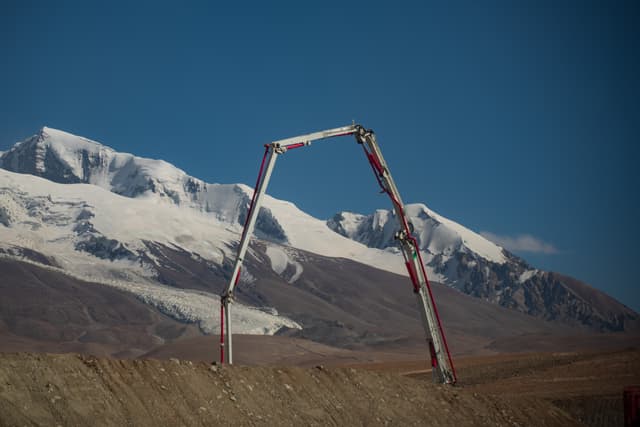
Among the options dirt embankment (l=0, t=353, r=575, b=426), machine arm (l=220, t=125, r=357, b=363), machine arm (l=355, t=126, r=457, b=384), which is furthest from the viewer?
machine arm (l=355, t=126, r=457, b=384)

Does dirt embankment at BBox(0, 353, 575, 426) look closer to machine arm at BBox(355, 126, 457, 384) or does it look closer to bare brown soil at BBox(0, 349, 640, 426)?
bare brown soil at BBox(0, 349, 640, 426)

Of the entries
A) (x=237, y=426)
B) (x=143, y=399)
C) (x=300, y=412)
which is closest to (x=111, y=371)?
(x=143, y=399)

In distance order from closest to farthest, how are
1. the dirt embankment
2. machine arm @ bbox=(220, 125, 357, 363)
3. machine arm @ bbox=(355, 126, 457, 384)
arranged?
the dirt embankment
machine arm @ bbox=(220, 125, 357, 363)
machine arm @ bbox=(355, 126, 457, 384)

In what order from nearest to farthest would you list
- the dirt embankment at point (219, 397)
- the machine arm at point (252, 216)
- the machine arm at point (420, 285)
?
the dirt embankment at point (219, 397)
the machine arm at point (252, 216)
the machine arm at point (420, 285)

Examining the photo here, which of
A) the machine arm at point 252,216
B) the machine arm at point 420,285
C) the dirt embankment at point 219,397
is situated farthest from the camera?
the machine arm at point 420,285

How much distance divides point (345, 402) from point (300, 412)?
248 centimetres

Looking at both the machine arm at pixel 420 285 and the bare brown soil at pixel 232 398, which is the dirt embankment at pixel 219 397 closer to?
the bare brown soil at pixel 232 398

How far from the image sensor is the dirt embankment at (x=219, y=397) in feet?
64.9

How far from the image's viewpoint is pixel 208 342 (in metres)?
178

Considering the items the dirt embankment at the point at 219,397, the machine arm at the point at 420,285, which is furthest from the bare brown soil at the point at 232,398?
the machine arm at the point at 420,285

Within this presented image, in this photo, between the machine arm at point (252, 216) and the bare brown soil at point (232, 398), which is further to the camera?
the machine arm at point (252, 216)

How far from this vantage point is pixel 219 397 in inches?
929

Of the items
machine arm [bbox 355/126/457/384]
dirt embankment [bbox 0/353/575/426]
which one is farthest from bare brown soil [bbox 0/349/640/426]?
machine arm [bbox 355/126/457/384]

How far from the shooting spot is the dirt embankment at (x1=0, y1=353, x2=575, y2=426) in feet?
64.9
